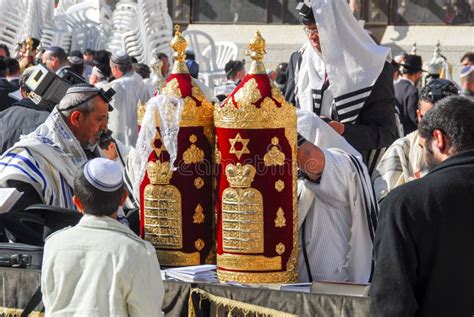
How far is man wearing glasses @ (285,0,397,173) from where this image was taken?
5.16m

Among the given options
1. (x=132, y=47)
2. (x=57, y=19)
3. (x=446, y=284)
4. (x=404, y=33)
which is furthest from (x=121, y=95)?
(x=404, y=33)

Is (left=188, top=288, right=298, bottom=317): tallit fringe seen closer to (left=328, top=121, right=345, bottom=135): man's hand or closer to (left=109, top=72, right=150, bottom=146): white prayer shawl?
(left=328, top=121, right=345, bottom=135): man's hand

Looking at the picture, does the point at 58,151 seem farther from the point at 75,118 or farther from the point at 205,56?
the point at 205,56

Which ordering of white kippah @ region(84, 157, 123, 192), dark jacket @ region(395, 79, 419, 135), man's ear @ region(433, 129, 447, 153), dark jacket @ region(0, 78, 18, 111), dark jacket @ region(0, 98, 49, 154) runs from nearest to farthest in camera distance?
man's ear @ region(433, 129, 447, 153), white kippah @ region(84, 157, 123, 192), dark jacket @ region(0, 98, 49, 154), dark jacket @ region(0, 78, 18, 111), dark jacket @ region(395, 79, 419, 135)

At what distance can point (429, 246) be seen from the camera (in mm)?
3545

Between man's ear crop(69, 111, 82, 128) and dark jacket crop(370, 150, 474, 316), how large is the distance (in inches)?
82.5

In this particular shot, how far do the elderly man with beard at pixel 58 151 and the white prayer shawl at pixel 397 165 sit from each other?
51.8 inches

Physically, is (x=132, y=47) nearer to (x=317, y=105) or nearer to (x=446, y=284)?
(x=317, y=105)

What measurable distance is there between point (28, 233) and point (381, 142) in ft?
5.53

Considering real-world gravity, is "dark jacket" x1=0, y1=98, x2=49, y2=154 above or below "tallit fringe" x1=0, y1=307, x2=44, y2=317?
above

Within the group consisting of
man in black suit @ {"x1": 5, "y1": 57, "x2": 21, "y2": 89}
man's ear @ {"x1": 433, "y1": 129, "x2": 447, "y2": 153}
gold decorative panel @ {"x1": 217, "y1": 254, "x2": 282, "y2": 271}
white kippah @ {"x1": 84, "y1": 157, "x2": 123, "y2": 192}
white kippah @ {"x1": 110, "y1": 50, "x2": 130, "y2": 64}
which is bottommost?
gold decorative panel @ {"x1": 217, "y1": 254, "x2": 282, "y2": 271}

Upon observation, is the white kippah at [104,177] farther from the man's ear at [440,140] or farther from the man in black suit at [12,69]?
the man in black suit at [12,69]

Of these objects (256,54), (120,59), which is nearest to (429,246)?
(256,54)

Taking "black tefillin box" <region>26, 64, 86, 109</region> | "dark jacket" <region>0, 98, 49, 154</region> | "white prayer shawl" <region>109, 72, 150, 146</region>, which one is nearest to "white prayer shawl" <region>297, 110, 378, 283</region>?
"black tefillin box" <region>26, 64, 86, 109</region>
